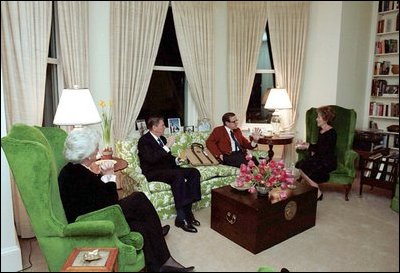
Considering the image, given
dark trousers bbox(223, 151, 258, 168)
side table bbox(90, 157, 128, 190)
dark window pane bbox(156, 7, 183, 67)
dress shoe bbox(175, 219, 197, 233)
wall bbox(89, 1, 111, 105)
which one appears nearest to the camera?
side table bbox(90, 157, 128, 190)

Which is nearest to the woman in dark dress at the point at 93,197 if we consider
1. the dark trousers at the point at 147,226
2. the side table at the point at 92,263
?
the dark trousers at the point at 147,226

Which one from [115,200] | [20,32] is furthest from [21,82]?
[115,200]

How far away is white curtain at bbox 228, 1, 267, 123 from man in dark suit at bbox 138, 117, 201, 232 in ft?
5.24

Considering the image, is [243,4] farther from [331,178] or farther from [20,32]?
[20,32]

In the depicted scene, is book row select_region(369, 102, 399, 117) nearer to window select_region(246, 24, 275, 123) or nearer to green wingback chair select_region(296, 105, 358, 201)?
green wingback chair select_region(296, 105, 358, 201)

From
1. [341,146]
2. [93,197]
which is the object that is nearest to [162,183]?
[93,197]

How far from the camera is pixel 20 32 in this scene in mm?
2033

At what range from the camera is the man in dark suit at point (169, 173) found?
2535 millimetres

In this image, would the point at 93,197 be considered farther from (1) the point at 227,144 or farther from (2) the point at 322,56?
(2) the point at 322,56

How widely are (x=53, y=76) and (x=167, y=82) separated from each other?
4.64 feet

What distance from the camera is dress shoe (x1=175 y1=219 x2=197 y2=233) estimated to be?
95.2 inches

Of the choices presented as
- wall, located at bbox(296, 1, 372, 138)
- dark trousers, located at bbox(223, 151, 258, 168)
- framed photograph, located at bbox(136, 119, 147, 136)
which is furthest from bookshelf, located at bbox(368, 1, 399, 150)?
framed photograph, located at bbox(136, 119, 147, 136)

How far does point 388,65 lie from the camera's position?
2.60 ft

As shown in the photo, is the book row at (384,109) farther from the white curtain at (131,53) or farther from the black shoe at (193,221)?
the white curtain at (131,53)
